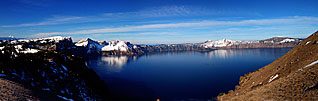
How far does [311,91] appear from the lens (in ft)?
80.1

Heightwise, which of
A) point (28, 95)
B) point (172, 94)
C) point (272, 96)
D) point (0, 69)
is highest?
point (0, 69)

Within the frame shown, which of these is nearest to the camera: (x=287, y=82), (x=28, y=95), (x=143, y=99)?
(x=28, y=95)

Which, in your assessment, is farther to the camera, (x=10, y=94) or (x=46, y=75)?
(x=46, y=75)

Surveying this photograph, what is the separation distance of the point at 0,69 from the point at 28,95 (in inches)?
746

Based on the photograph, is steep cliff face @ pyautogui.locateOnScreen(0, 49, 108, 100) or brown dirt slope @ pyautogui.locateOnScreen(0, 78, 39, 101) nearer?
brown dirt slope @ pyautogui.locateOnScreen(0, 78, 39, 101)

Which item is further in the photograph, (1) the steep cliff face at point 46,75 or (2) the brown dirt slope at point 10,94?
(1) the steep cliff face at point 46,75

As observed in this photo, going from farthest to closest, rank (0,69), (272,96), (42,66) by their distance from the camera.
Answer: (42,66)
(0,69)
(272,96)

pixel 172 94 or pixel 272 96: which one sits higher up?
pixel 272 96

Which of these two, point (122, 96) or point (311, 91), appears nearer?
point (311, 91)

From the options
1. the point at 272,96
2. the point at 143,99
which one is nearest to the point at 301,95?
the point at 272,96

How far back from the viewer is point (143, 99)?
238ft

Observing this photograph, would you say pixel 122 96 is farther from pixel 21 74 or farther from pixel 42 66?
pixel 21 74

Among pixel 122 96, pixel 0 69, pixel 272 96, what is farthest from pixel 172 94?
pixel 0 69

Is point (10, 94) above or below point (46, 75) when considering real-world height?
above
